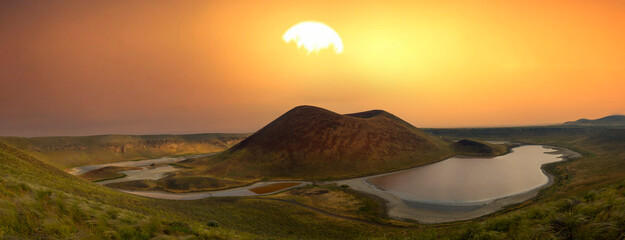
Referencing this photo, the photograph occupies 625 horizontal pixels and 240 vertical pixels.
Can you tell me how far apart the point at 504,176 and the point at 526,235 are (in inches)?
2817

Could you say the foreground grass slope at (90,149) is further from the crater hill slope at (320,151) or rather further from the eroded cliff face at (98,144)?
the crater hill slope at (320,151)

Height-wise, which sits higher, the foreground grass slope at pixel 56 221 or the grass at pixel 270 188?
the foreground grass slope at pixel 56 221

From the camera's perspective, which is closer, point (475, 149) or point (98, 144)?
point (475, 149)

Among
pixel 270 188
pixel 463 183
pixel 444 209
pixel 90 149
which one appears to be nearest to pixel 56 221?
pixel 444 209

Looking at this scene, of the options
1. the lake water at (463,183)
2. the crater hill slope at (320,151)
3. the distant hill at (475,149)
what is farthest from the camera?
the distant hill at (475,149)

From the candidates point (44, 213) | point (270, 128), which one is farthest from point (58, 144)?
point (44, 213)

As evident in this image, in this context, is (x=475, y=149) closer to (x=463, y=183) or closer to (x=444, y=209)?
(x=463, y=183)

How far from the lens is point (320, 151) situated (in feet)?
320

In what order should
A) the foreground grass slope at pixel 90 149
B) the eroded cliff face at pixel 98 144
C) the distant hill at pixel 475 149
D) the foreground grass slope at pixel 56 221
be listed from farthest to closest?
1. the eroded cliff face at pixel 98 144
2. the foreground grass slope at pixel 90 149
3. the distant hill at pixel 475 149
4. the foreground grass slope at pixel 56 221

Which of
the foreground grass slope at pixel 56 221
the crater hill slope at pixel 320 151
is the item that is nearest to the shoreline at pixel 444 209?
the foreground grass slope at pixel 56 221

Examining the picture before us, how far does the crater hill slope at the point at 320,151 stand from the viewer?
86469 mm

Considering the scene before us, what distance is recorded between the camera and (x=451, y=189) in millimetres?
52500

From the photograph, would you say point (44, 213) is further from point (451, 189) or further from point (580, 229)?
point (451, 189)

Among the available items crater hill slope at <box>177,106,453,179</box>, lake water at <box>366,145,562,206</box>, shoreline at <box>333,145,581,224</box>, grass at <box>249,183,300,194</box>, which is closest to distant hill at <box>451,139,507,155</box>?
crater hill slope at <box>177,106,453,179</box>
